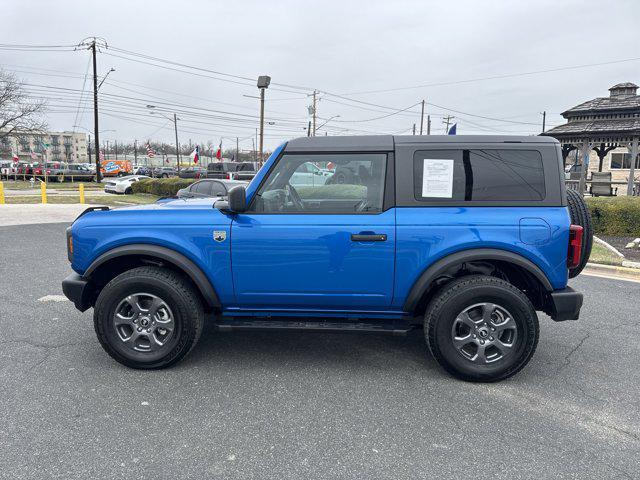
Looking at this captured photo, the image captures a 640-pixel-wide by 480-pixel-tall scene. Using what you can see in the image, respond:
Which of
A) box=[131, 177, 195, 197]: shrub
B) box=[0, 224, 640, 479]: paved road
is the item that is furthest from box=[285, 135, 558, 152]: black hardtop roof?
box=[131, 177, 195, 197]: shrub

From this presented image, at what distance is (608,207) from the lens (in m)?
10.2

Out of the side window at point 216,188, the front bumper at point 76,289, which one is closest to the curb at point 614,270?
the front bumper at point 76,289

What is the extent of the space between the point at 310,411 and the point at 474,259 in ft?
5.20

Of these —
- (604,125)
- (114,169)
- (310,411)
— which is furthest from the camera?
(114,169)

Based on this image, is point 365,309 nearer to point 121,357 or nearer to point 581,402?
point 581,402

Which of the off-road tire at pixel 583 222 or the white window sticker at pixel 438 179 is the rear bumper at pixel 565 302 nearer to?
the off-road tire at pixel 583 222

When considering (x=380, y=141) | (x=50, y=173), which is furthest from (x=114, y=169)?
(x=380, y=141)

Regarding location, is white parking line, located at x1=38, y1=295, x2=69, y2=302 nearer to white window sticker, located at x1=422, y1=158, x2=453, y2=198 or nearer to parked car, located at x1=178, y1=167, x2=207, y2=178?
white window sticker, located at x1=422, y1=158, x2=453, y2=198

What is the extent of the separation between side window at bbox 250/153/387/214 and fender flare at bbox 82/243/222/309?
649 mm

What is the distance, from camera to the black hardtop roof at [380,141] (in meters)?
3.38

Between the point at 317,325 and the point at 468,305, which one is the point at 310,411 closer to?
the point at 317,325

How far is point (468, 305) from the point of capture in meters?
3.26

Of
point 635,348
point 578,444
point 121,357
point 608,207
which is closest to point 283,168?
point 121,357

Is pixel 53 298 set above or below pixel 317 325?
below
